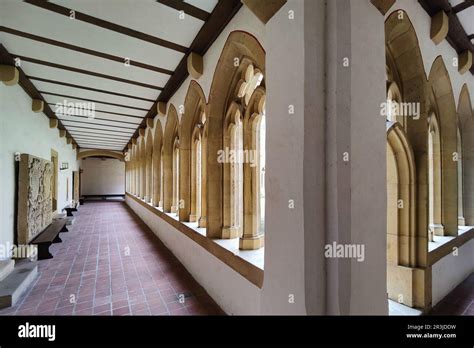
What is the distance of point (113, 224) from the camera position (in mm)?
7043

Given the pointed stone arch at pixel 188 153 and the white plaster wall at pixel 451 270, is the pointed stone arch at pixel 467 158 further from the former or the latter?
the pointed stone arch at pixel 188 153

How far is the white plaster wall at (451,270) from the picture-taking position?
101 inches

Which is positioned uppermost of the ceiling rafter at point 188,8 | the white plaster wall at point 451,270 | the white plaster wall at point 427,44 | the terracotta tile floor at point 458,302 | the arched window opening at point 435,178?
the ceiling rafter at point 188,8

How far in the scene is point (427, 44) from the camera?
252 cm

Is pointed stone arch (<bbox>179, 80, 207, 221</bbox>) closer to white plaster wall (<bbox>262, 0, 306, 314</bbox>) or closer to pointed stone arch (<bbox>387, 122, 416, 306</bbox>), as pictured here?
white plaster wall (<bbox>262, 0, 306, 314</bbox>)

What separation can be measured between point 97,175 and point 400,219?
20.0 m

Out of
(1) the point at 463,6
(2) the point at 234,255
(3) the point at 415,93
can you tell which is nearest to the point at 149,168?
(2) the point at 234,255

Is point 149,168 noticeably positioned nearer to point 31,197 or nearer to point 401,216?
point 31,197

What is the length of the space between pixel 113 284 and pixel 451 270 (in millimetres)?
4576

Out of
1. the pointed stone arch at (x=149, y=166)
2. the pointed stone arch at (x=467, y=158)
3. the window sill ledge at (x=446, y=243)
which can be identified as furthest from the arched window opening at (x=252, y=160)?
the pointed stone arch at (x=149, y=166)

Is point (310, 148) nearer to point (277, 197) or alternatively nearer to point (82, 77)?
point (277, 197)

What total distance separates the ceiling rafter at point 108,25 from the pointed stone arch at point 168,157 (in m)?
2.07

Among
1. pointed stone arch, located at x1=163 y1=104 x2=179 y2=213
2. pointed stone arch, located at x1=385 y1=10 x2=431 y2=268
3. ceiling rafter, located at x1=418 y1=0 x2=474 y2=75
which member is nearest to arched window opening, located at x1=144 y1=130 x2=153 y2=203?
pointed stone arch, located at x1=163 y1=104 x2=179 y2=213
